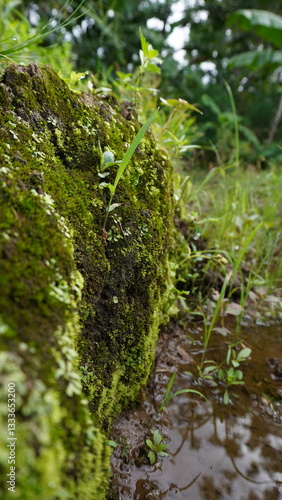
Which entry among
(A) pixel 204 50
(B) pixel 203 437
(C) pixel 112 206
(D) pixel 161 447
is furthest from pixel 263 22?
(D) pixel 161 447

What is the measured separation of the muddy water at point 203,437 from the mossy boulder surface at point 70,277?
15 cm

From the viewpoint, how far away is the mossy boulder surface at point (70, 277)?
21.9 inches

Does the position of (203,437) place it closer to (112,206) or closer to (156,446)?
(156,446)

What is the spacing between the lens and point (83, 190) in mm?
1142

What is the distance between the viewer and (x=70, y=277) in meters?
0.82

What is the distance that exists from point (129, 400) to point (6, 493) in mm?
967

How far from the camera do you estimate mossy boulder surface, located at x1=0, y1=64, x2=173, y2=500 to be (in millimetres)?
556

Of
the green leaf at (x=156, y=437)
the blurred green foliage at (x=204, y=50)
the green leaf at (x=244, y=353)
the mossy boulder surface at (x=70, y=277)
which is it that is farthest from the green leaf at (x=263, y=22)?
the green leaf at (x=156, y=437)

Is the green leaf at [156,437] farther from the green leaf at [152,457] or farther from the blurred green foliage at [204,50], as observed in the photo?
the blurred green foliage at [204,50]

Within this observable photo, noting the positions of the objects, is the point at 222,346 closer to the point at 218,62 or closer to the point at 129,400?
the point at 129,400

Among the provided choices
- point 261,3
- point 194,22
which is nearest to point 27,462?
point 194,22

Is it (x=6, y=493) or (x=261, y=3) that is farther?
(x=261, y=3)

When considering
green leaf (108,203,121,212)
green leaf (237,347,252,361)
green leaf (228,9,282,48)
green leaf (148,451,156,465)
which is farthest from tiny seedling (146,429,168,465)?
green leaf (228,9,282,48)

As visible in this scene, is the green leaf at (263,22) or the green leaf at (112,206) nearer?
the green leaf at (112,206)
